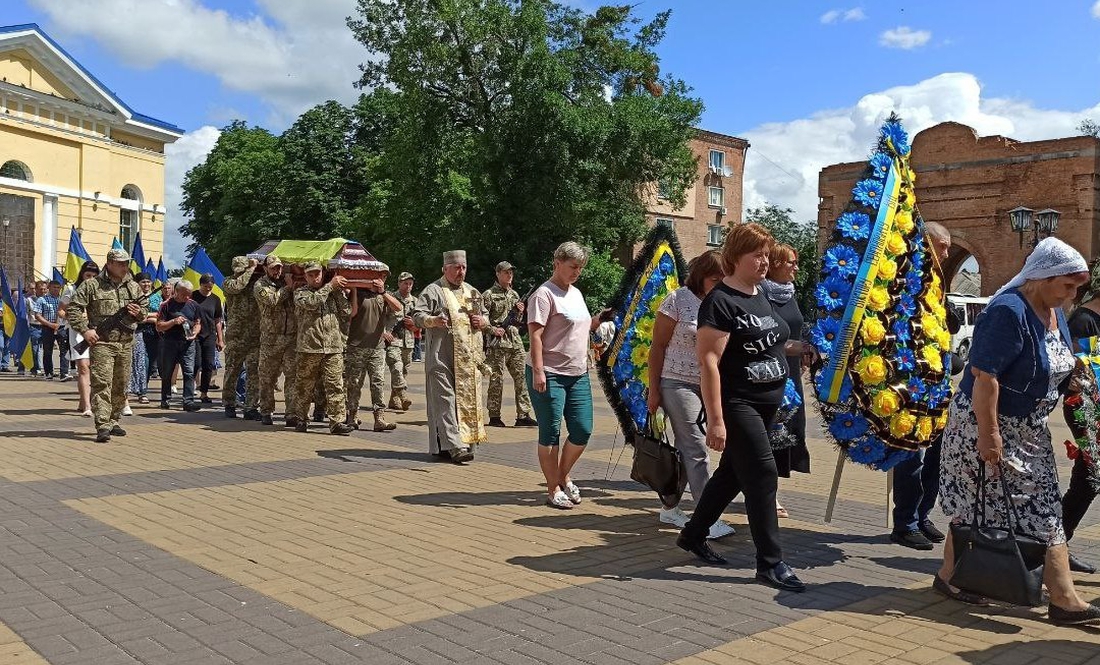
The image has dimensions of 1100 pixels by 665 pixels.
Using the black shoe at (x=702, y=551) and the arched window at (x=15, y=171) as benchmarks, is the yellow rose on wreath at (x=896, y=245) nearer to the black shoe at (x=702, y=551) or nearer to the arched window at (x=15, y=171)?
the black shoe at (x=702, y=551)

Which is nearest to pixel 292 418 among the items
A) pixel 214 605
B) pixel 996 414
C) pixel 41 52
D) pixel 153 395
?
pixel 153 395

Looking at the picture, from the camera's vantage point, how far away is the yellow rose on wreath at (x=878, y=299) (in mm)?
6309

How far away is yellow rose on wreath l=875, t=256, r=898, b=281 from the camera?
6.35 meters

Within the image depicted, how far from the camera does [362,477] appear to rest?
8773 mm

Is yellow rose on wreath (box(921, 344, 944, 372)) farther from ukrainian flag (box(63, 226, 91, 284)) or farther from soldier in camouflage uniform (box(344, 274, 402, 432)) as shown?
ukrainian flag (box(63, 226, 91, 284))

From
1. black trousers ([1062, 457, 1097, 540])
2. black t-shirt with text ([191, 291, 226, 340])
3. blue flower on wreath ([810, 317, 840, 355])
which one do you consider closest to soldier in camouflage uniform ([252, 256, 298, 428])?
black t-shirt with text ([191, 291, 226, 340])

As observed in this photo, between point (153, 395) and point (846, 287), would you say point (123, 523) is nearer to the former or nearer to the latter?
point (846, 287)

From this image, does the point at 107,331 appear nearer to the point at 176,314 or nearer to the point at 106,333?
the point at 106,333

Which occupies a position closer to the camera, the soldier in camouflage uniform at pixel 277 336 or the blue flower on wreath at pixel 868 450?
the blue flower on wreath at pixel 868 450

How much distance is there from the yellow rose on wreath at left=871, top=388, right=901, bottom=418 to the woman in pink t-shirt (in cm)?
213

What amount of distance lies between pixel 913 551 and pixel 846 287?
173 cm

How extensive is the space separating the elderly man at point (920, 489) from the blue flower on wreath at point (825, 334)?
0.85 metres

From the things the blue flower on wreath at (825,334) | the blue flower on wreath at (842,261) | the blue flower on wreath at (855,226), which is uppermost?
the blue flower on wreath at (855,226)

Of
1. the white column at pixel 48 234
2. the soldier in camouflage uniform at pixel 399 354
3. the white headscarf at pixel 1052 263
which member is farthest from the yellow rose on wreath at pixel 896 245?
the white column at pixel 48 234
